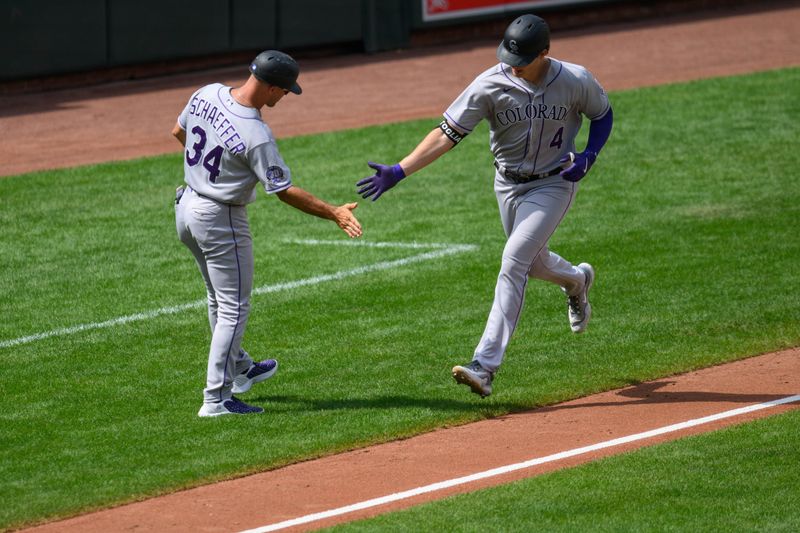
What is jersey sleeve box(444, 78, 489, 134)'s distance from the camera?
750cm

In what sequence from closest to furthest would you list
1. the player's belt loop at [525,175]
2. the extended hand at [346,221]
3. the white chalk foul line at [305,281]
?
the extended hand at [346,221] → the player's belt loop at [525,175] → the white chalk foul line at [305,281]

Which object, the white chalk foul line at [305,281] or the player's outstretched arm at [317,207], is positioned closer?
the player's outstretched arm at [317,207]

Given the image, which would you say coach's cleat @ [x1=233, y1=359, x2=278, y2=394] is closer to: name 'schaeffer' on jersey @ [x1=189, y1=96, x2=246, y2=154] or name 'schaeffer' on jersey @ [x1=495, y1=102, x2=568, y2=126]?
name 'schaeffer' on jersey @ [x1=189, y1=96, x2=246, y2=154]

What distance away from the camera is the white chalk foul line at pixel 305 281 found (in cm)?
929

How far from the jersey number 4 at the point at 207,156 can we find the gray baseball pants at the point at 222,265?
0.16m

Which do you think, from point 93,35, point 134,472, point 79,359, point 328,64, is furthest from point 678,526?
point 328,64

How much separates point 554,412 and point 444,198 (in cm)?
592

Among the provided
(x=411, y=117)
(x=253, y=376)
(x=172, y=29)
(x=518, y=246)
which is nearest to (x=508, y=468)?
(x=518, y=246)

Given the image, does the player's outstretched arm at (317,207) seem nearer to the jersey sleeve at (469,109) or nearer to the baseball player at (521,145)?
the baseball player at (521,145)

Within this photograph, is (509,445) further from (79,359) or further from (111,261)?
(111,261)

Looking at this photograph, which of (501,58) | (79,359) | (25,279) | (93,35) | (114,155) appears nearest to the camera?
(501,58)

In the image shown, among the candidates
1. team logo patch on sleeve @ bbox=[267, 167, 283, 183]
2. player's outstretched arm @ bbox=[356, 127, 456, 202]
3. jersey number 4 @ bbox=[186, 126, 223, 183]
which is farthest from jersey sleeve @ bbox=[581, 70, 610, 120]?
jersey number 4 @ bbox=[186, 126, 223, 183]

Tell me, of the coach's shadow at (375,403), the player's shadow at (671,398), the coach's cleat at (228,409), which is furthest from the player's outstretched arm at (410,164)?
the player's shadow at (671,398)

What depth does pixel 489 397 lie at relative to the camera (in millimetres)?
7715
